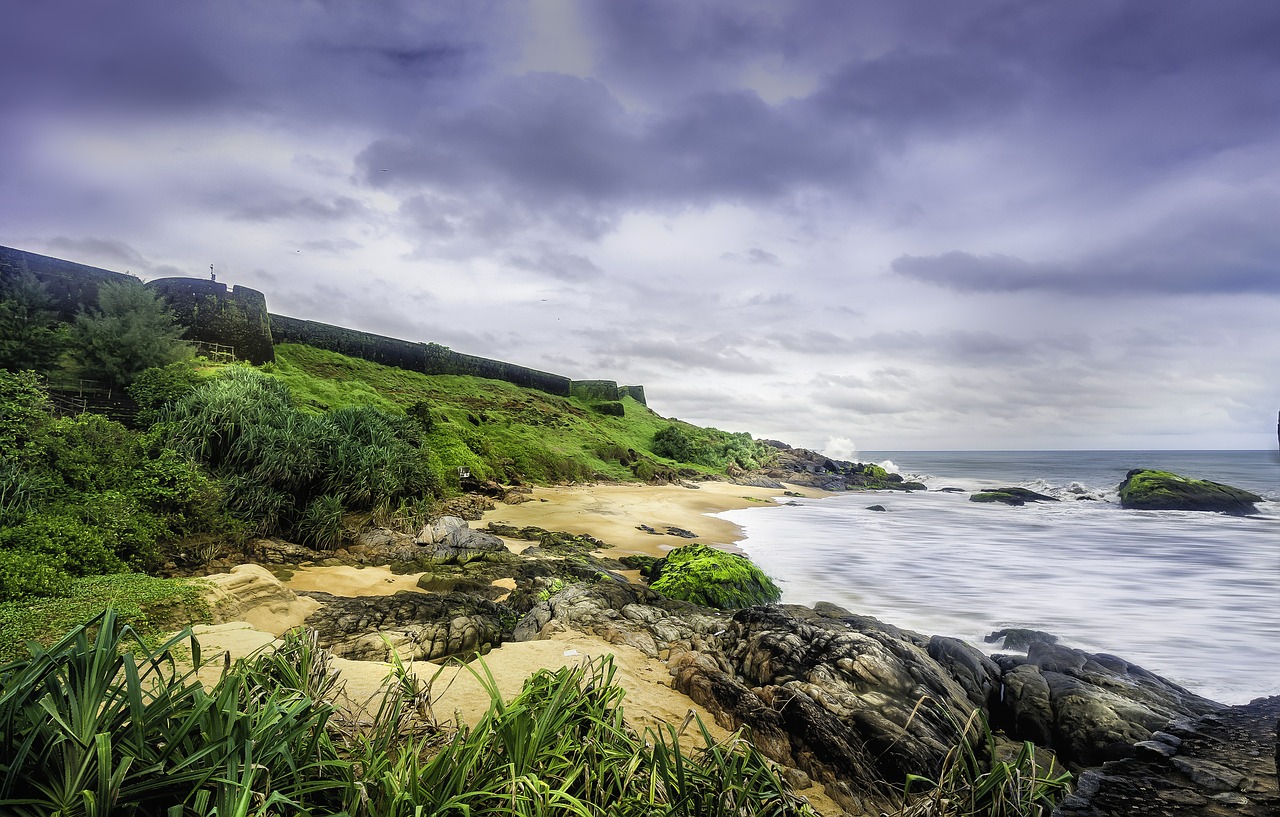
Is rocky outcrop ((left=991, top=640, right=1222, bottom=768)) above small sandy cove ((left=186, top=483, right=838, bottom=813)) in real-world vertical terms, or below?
above

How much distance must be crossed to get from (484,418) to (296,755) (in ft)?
91.6

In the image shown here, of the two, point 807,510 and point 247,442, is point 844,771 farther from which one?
point 807,510

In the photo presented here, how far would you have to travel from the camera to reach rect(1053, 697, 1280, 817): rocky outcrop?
11.9ft

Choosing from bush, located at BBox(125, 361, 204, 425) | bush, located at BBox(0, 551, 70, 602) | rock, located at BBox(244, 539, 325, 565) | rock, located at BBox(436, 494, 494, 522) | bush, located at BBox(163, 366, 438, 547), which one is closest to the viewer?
bush, located at BBox(0, 551, 70, 602)

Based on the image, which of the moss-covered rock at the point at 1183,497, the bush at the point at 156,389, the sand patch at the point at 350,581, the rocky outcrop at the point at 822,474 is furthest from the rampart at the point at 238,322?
the moss-covered rock at the point at 1183,497

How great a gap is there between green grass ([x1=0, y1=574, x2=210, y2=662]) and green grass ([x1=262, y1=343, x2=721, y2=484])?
35.8 ft

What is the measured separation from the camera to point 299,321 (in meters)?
31.6

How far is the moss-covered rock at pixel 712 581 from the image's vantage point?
28.8ft

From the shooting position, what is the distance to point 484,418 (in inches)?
1152

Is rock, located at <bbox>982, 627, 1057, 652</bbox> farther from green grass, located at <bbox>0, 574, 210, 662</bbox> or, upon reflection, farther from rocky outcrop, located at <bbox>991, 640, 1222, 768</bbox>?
green grass, located at <bbox>0, 574, 210, 662</bbox>

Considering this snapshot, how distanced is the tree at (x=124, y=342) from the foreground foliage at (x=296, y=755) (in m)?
13.1

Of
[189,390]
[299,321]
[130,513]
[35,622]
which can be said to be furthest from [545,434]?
[35,622]

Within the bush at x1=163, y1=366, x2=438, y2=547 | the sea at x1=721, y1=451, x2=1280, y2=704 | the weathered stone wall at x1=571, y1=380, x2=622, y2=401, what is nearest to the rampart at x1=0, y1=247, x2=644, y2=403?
the bush at x1=163, y1=366, x2=438, y2=547

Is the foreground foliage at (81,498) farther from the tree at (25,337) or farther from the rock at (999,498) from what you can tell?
the rock at (999,498)
